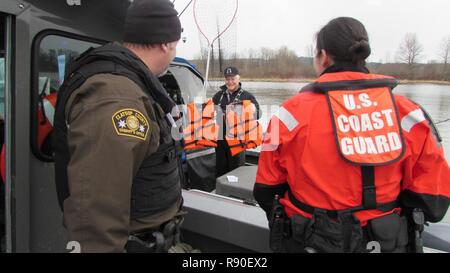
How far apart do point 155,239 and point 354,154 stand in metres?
0.87

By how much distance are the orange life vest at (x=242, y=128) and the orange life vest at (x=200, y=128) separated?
26cm

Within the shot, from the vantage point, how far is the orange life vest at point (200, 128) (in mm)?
3980

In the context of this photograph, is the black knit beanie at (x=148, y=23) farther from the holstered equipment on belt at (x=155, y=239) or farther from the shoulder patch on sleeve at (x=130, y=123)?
the holstered equipment on belt at (x=155, y=239)

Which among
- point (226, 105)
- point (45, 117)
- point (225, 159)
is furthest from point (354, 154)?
point (226, 105)

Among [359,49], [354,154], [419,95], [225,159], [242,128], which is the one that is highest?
[419,95]

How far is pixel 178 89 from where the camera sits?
3.92 metres

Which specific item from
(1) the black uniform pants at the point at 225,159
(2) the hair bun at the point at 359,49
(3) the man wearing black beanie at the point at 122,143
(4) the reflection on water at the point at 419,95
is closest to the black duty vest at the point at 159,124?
(3) the man wearing black beanie at the point at 122,143

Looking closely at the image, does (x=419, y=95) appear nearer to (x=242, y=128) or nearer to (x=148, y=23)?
(x=242, y=128)

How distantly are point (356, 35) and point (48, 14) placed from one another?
1.49 m

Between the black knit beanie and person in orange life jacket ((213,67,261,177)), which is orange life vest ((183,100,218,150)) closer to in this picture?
person in orange life jacket ((213,67,261,177))

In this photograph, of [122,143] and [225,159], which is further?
[225,159]

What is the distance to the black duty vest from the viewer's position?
1210 mm

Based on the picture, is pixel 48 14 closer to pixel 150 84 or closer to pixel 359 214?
pixel 150 84

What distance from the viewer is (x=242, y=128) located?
Answer: 461 cm
